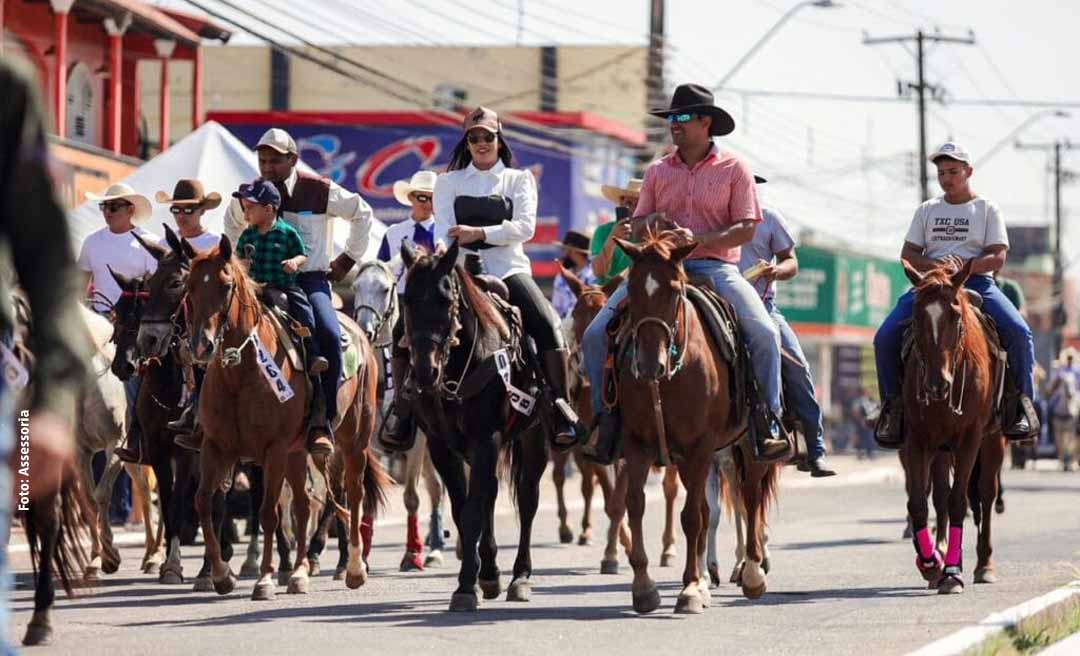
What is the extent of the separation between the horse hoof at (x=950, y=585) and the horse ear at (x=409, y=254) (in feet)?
13.3

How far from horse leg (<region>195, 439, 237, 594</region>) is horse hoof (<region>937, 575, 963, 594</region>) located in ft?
14.6

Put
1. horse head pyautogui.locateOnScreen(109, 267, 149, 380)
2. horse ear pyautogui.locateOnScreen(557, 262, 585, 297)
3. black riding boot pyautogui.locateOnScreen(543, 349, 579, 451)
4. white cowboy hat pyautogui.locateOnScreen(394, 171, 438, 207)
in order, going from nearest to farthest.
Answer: black riding boot pyautogui.locateOnScreen(543, 349, 579, 451) < horse head pyautogui.locateOnScreen(109, 267, 149, 380) < horse ear pyautogui.locateOnScreen(557, 262, 585, 297) < white cowboy hat pyautogui.locateOnScreen(394, 171, 438, 207)

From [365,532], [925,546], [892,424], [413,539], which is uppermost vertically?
[892,424]

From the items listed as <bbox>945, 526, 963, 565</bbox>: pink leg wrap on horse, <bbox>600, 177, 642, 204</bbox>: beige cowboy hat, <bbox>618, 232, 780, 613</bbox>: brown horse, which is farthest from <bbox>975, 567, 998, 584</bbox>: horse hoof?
<bbox>600, 177, 642, 204</bbox>: beige cowboy hat

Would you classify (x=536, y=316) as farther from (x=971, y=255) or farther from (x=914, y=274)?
(x=971, y=255)

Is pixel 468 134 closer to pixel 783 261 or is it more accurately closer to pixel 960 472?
pixel 783 261

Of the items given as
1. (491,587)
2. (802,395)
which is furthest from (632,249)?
(491,587)

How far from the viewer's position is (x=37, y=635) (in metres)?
9.99

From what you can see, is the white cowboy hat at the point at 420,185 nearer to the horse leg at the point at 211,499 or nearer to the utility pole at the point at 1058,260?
the horse leg at the point at 211,499

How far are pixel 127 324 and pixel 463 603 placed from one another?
388cm

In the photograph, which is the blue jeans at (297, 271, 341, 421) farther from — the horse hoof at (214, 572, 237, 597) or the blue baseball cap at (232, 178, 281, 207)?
the horse hoof at (214, 572, 237, 597)

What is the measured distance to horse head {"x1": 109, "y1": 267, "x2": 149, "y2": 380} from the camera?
46.9 ft

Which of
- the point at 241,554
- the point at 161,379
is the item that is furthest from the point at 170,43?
the point at 161,379

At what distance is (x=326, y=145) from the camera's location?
51.0 meters
